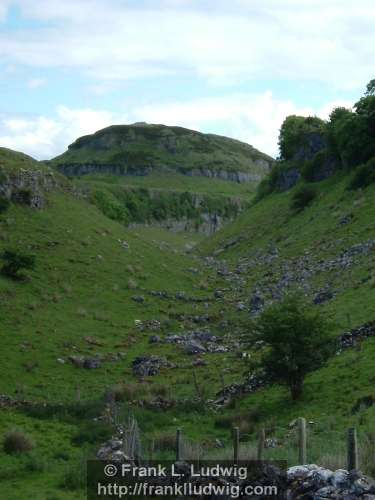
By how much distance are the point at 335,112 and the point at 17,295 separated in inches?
2206

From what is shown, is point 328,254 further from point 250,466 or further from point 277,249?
point 250,466

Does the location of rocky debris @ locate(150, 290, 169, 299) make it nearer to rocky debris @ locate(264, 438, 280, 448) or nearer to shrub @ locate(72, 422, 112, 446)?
shrub @ locate(72, 422, 112, 446)

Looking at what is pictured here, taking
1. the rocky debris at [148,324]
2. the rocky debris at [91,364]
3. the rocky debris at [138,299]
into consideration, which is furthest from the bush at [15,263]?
the rocky debris at [91,364]

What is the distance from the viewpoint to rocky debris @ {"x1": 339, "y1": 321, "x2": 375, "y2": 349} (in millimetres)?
35188

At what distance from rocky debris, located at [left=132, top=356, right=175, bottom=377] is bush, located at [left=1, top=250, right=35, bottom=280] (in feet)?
41.2

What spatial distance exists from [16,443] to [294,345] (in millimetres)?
12168

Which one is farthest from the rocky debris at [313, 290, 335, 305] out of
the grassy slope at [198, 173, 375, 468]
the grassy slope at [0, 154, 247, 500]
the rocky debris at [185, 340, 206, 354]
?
the grassy slope at [0, 154, 247, 500]

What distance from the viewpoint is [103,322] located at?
157 feet

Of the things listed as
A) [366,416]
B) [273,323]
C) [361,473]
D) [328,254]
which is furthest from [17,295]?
[361,473]

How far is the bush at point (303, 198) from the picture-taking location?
82.7m

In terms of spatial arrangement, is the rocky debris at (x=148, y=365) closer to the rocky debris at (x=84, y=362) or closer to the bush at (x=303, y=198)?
the rocky debris at (x=84, y=362)

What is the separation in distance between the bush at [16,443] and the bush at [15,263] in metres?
23.3

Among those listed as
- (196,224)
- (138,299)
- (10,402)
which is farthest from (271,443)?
(196,224)

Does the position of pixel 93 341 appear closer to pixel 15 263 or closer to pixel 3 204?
pixel 15 263
